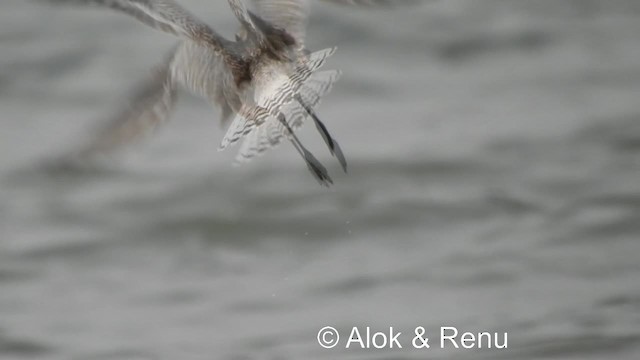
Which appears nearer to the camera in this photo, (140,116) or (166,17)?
(166,17)

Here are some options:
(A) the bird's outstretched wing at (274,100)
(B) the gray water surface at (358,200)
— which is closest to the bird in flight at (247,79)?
(A) the bird's outstretched wing at (274,100)

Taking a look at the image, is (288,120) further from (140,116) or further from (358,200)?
(358,200)

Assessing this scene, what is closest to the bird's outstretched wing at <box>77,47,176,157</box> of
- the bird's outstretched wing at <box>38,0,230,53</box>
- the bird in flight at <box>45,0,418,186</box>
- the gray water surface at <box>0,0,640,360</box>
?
the bird in flight at <box>45,0,418,186</box>

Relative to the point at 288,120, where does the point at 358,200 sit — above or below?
above

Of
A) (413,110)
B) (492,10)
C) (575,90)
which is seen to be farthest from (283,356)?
(492,10)

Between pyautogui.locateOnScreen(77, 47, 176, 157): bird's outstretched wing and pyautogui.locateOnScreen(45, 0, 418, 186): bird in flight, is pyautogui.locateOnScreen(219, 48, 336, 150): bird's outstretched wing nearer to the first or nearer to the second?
pyautogui.locateOnScreen(45, 0, 418, 186): bird in flight

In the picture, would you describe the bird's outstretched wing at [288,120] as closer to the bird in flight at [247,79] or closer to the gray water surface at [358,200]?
the bird in flight at [247,79]

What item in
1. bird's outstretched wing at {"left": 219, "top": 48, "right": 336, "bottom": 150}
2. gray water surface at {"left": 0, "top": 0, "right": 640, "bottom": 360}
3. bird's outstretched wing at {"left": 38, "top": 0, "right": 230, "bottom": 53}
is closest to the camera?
bird's outstretched wing at {"left": 38, "top": 0, "right": 230, "bottom": 53}

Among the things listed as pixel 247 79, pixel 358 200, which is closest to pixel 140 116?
pixel 247 79
